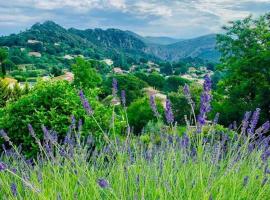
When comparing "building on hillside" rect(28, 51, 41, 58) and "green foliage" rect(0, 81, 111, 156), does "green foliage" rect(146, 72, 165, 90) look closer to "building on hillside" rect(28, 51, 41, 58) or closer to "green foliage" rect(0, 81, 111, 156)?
"building on hillside" rect(28, 51, 41, 58)

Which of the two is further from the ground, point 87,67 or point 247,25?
point 247,25

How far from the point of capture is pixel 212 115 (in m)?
20.1

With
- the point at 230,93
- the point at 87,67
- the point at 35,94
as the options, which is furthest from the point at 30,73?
the point at 35,94

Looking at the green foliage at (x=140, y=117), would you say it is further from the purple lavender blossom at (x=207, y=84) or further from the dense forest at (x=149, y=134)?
the purple lavender blossom at (x=207, y=84)

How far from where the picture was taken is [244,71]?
21.8 metres

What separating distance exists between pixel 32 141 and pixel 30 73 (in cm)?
8979

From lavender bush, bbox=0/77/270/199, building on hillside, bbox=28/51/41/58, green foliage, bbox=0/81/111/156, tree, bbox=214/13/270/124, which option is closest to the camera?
lavender bush, bbox=0/77/270/199

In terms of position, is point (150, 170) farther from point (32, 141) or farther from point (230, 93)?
point (230, 93)

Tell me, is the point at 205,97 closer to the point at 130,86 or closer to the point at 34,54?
the point at 130,86

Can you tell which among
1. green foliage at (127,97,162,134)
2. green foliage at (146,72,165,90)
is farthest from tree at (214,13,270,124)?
green foliage at (146,72,165,90)

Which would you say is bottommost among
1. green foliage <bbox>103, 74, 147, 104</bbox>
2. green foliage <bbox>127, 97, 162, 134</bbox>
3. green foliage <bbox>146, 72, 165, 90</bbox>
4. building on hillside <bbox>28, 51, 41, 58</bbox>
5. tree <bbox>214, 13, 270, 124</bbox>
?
green foliage <bbox>146, 72, 165, 90</bbox>

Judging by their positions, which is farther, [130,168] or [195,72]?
[195,72]

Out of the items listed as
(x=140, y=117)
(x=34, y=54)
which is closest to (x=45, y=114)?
(x=140, y=117)

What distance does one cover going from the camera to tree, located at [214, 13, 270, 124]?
18897 mm
